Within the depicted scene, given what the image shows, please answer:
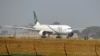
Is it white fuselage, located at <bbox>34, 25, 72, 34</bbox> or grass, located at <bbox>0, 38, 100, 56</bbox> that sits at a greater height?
white fuselage, located at <bbox>34, 25, 72, 34</bbox>

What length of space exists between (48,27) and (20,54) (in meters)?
113

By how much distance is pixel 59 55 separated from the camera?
141ft

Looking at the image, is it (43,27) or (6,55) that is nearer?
(6,55)

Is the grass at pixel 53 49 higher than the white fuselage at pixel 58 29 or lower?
lower

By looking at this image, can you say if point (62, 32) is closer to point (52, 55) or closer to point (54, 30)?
point (54, 30)

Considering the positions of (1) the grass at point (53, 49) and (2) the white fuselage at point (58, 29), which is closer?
(1) the grass at point (53, 49)

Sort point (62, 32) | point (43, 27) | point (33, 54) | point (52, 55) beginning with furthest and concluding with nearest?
1. point (43, 27)
2. point (62, 32)
3. point (33, 54)
4. point (52, 55)

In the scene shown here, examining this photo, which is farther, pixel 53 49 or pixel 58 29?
pixel 58 29

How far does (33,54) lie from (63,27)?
107 m

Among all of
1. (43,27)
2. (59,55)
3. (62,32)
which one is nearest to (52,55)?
(59,55)

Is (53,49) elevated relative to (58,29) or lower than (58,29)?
lower

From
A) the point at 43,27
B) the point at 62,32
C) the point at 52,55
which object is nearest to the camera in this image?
the point at 52,55

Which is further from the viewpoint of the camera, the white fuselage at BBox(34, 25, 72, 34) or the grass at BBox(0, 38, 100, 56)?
the white fuselage at BBox(34, 25, 72, 34)

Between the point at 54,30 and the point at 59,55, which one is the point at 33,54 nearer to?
the point at 59,55
